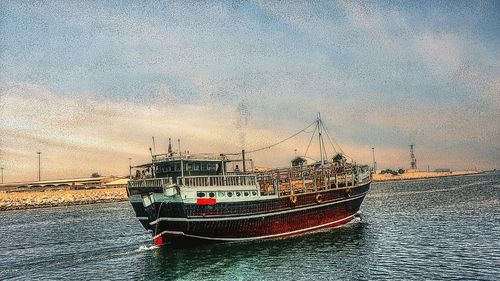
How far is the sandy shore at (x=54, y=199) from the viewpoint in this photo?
122 meters

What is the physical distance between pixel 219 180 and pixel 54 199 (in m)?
113

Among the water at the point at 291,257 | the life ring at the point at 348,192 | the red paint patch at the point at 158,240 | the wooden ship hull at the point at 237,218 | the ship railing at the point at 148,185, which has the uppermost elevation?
the ship railing at the point at 148,185

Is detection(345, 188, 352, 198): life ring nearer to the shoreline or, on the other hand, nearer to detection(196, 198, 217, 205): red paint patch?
detection(196, 198, 217, 205): red paint patch

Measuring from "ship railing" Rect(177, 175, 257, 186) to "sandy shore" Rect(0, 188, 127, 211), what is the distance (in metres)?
102

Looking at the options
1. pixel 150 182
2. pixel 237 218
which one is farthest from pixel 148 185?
pixel 237 218

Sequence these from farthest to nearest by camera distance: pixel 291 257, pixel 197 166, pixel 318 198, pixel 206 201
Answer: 1. pixel 318 198
2. pixel 197 166
3. pixel 206 201
4. pixel 291 257

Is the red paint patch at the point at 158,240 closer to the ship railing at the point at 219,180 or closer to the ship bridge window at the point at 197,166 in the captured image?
the ship railing at the point at 219,180

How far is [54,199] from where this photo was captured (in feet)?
431

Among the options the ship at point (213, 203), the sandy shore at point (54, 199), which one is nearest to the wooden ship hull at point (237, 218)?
the ship at point (213, 203)

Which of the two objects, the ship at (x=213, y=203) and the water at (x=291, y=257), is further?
the ship at (x=213, y=203)

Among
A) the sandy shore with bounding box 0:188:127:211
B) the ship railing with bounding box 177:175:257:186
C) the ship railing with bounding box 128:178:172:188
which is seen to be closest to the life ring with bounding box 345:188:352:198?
the ship railing with bounding box 177:175:257:186

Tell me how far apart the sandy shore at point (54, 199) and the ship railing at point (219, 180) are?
102 meters

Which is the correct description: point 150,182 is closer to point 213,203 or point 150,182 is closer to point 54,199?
point 213,203

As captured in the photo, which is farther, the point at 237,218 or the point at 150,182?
the point at 150,182
